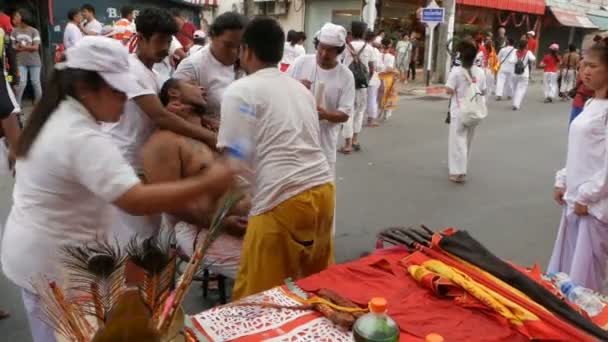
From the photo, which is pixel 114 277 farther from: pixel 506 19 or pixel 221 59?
pixel 506 19

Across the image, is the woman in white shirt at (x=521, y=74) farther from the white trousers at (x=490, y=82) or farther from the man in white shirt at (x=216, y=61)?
the man in white shirt at (x=216, y=61)

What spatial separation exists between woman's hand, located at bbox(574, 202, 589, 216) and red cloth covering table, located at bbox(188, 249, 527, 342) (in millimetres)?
1364

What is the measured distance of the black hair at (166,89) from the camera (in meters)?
2.88

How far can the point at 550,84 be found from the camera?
46.9ft

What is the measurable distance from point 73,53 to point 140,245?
73cm

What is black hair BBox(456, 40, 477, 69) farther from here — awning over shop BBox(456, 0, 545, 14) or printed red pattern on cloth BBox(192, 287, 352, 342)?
awning over shop BBox(456, 0, 545, 14)

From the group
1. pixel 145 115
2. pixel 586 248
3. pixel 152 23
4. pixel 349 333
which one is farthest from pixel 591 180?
pixel 152 23

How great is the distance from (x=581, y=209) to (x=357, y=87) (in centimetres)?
524

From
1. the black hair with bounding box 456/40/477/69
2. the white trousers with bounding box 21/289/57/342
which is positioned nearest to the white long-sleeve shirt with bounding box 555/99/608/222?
the white trousers with bounding box 21/289/57/342

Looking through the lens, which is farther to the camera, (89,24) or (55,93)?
(89,24)

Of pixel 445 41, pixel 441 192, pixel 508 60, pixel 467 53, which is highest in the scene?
pixel 445 41

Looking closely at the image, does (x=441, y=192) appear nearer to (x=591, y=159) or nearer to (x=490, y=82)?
(x=591, y=159)

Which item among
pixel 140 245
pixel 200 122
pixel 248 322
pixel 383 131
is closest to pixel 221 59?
pixel 200 122

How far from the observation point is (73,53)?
171 cm
